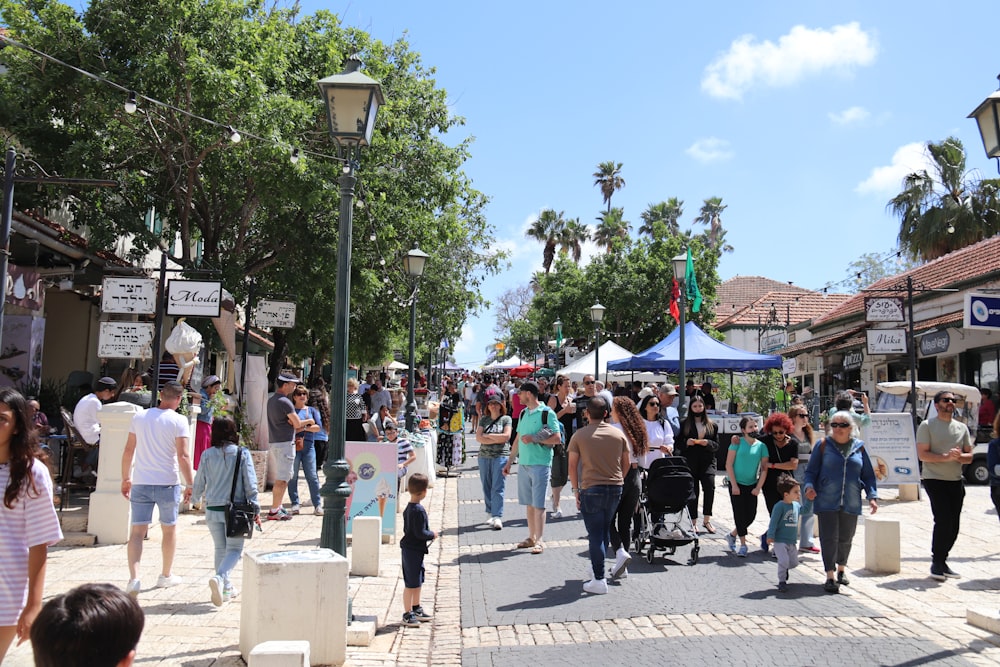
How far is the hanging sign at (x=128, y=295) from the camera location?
11.5 metres

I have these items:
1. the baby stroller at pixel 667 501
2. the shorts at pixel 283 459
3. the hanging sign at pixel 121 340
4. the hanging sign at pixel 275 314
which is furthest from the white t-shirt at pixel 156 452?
the hanging sign at pixel 275 314

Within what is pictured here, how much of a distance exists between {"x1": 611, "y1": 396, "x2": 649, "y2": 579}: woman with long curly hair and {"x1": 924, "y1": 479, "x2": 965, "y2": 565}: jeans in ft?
9.23

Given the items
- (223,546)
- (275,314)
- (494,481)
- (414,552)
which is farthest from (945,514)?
(275,314)

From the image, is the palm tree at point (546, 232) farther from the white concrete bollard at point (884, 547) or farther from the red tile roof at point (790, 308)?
the white concrete bollard at point (884, 547)

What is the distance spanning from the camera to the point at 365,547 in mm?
8414

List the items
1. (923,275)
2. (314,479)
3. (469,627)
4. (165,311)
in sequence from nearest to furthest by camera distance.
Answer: (469,627)
(314,479)
(165,311)
(923,275)

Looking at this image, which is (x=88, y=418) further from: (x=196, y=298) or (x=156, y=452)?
(x=156, y=452)

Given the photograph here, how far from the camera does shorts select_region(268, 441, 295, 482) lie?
10953 mm

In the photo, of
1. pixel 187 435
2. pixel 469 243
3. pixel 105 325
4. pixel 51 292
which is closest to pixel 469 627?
pixel 187 435

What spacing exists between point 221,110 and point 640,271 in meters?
29.1

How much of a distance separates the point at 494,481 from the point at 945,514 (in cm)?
505

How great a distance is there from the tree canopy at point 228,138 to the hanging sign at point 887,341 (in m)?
9.73

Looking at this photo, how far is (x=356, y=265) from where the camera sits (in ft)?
61.8

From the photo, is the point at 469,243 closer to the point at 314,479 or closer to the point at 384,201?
the point at 384,201
